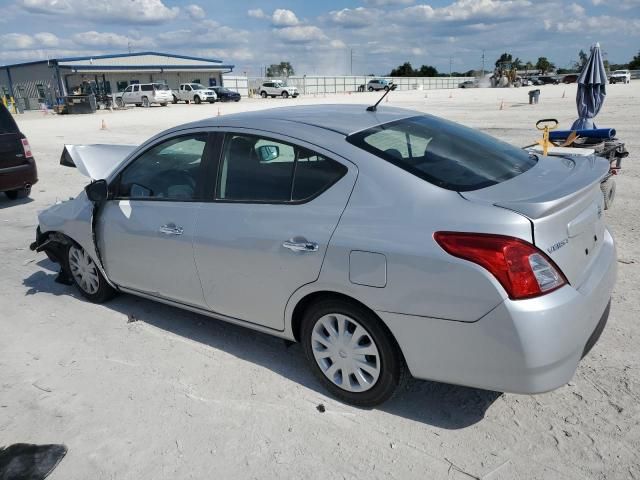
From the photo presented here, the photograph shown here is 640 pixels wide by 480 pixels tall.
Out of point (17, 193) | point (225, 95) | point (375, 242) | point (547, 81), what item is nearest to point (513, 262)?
point (375, 242)

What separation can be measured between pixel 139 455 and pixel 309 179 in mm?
1744

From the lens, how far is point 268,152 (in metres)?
3.33

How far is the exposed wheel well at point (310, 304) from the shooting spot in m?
2.79

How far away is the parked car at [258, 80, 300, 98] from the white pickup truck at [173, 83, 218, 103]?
923cm

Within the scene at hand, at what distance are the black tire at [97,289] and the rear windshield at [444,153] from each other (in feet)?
8.86

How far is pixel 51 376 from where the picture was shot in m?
3.60

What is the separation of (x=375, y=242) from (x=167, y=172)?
6.40 ft

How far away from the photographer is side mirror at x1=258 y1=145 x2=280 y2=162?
10.8 ft

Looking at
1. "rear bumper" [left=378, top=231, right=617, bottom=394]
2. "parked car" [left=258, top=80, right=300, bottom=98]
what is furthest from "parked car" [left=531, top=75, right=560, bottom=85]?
"rear bumper" [left=378, top=231, right=617, bottom=394]

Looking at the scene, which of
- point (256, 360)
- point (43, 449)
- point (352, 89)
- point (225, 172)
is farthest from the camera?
point (352, 89)

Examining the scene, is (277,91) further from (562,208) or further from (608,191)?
(562,208)

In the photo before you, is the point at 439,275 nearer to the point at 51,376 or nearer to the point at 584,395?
the point at 584,395

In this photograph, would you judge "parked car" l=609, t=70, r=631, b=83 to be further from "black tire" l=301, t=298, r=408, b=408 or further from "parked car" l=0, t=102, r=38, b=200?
"black tire" l=301, t=298, r=408, b=408

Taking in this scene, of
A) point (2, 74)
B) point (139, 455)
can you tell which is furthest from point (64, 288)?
point (2, 74)
